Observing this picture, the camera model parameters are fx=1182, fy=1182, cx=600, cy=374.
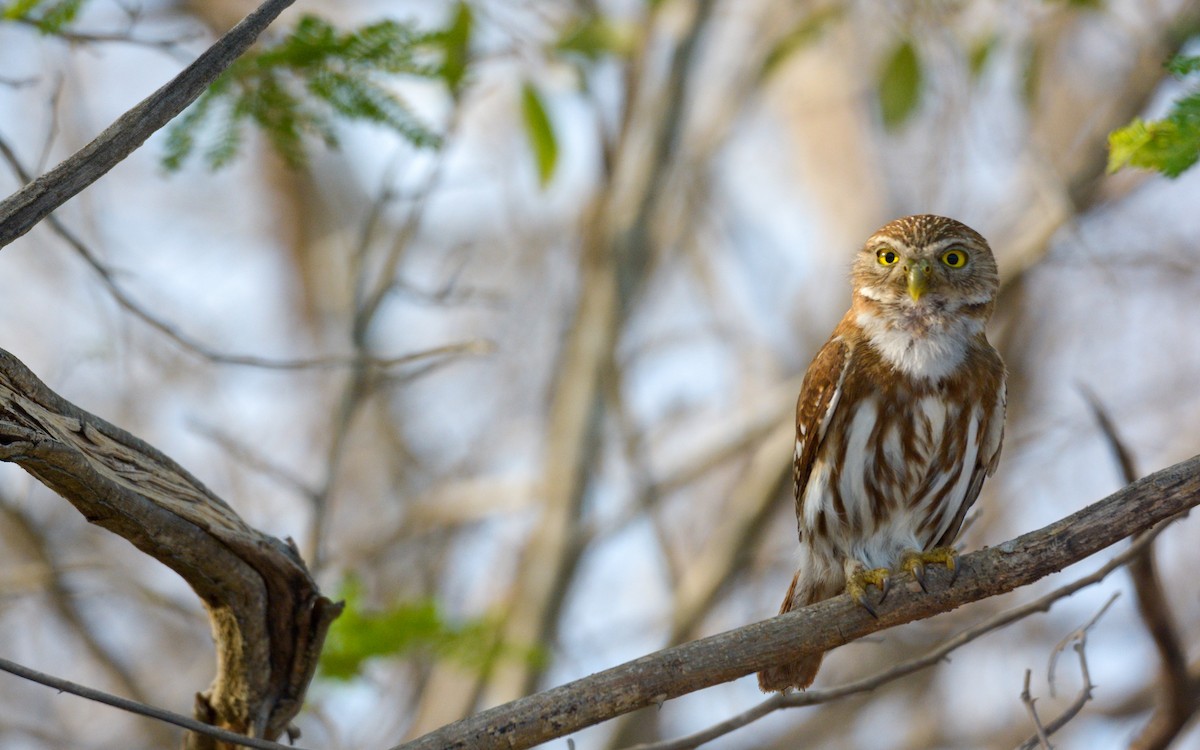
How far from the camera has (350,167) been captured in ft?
41.7

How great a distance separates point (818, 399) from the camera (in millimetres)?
4062

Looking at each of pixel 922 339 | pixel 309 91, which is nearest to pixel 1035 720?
pixel 922 339

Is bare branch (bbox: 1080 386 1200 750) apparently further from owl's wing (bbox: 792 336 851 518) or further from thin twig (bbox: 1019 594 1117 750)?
owl's wing (bbox: 792 336 851 518)

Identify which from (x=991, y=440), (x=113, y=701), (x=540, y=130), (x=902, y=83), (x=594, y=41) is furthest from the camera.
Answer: (x=594, y=41)

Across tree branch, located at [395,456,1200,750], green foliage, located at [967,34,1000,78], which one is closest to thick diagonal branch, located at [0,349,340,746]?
tree branch, located at [395,456,1200,750]

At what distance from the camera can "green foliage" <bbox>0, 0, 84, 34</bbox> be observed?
130 inches

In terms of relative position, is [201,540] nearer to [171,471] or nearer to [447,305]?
[171,471]

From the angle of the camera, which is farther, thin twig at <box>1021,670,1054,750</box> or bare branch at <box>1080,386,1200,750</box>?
bare branch at <box>1080,386,1200,750</box>

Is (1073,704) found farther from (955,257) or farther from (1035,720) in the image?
(955,257)

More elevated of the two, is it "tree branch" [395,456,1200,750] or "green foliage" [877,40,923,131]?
"green foliage" [877,40,923,131]

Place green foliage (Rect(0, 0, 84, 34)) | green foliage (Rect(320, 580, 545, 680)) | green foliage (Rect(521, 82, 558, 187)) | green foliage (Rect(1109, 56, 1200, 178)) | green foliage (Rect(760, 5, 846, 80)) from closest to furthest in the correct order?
1. green foliage (Rect(1109, 56, 1200, 178))
2. green foliage (Rect(0, 0, 84, 34))
3. green foliage (Rect(320, 580, 545, 680))
4. green foliage (Rect(521, 82, 558, 187))
5. green foliage (Rect(760, 5, 846, 80))

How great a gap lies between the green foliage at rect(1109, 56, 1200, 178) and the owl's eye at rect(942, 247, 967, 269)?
1252mm

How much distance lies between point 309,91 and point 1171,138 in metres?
2.59

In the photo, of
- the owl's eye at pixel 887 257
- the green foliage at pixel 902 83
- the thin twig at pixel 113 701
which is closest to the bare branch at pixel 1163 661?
the owl's eye at pixel 887 257
